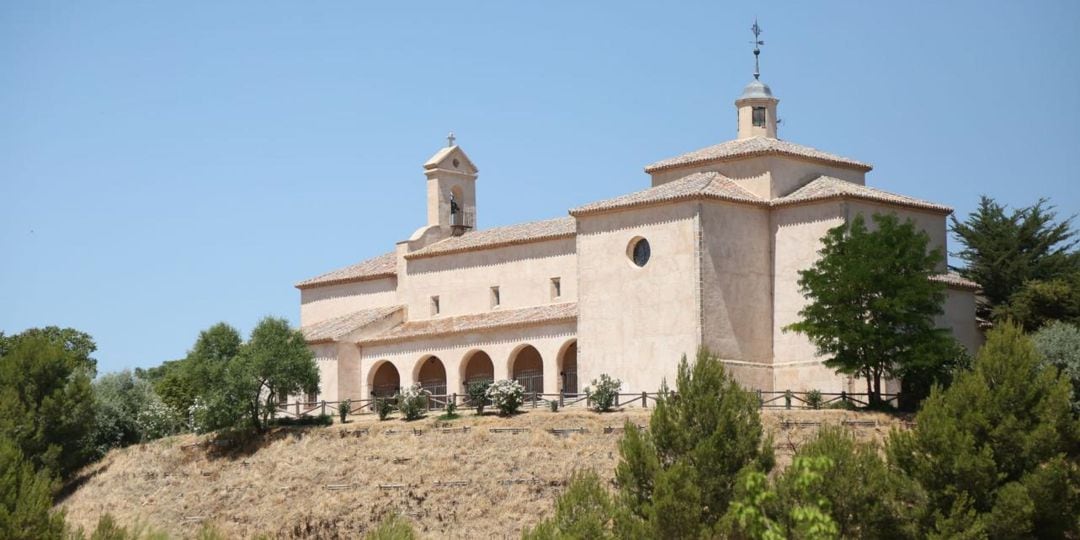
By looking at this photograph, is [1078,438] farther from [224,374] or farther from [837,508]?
[224,374]

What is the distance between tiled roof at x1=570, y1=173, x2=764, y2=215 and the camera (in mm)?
54031

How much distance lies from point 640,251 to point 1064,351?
13159 millimetres

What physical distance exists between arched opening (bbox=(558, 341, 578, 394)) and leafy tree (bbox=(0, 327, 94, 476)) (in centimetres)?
1661

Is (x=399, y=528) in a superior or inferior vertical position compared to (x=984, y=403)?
inferior

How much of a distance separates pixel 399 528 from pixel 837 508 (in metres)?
9.86

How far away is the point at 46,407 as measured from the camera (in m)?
61.1

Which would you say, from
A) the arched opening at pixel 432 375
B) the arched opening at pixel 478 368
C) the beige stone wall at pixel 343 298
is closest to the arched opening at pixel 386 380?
the arched opening at pixel 432 375

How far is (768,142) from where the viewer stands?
57.5m

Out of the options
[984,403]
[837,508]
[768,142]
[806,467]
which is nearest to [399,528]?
[837,508]

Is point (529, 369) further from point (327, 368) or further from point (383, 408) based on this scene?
point (327, 368)

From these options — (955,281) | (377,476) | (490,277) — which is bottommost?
(377,476)

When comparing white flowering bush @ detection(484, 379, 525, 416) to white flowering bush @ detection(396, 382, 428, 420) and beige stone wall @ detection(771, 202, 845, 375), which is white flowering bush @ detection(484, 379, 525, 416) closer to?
white flowering bush @ detection(396, 382, 428, 420)

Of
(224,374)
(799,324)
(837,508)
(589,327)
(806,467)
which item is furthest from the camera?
(224,374)

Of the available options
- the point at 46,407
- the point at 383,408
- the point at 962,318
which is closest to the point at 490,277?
the point at 383,408
